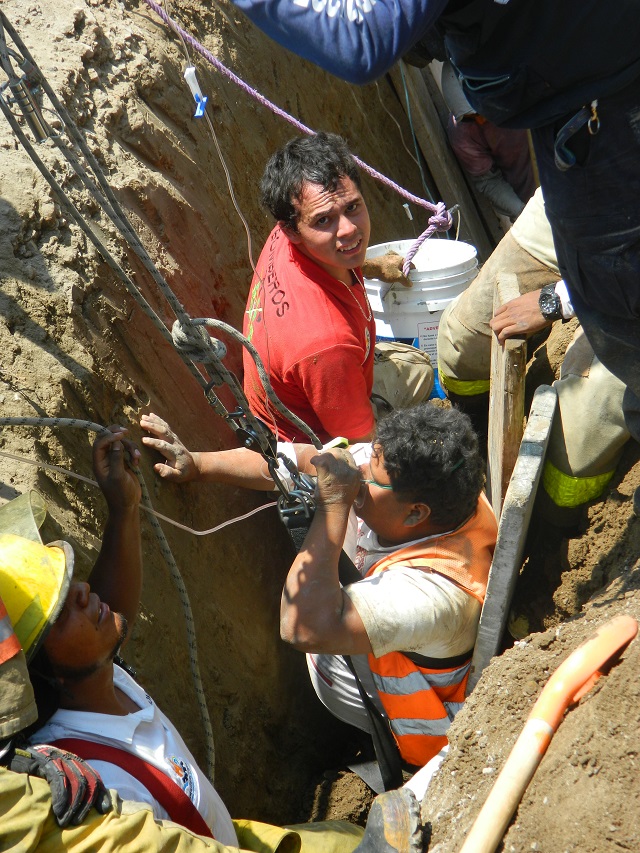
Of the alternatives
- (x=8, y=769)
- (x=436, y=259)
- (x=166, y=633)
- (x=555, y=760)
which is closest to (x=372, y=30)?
(x=555, y=760)

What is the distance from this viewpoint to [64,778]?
148 cm

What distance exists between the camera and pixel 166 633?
271cm

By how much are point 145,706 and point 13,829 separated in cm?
63

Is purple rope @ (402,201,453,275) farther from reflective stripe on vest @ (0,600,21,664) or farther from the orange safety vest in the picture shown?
reflective stripe on vest @ (0,600,21,664)

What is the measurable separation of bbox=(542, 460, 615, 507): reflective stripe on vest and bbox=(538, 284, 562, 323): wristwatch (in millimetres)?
629

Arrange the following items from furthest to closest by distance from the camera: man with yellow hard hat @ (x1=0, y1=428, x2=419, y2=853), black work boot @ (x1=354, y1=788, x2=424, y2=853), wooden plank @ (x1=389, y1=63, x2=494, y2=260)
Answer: wooden plank @ (x1=389, y1=63, x2=494, y2=260) < black work boot @ (x1=354, y1=788, x2=424, y2=853) < man with yellow hard hat @ (x1=0, y1=428, x2=419, y2=853)

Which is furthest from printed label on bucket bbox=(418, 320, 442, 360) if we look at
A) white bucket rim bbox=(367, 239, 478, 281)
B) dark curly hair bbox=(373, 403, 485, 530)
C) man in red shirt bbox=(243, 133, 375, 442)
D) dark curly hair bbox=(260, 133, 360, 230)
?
dark curly hair bbox=(373, 403, 485, 530)

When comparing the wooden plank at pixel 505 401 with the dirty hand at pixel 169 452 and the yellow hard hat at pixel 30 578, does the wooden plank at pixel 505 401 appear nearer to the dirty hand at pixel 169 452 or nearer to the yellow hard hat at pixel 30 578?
the dirty hand at pixel 169 452

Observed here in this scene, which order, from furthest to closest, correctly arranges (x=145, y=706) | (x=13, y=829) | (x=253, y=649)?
(x=253, y=649), (x=145, y=706), (x=13, y=829)

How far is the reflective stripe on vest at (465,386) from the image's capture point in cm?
430

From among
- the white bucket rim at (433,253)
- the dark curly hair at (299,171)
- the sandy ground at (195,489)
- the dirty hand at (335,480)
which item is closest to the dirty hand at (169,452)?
the sandy ground at (195,489)

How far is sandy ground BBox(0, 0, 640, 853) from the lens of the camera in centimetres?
185

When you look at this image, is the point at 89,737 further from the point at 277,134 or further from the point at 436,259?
the point at 277,134

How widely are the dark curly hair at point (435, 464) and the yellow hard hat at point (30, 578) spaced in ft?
3.83
